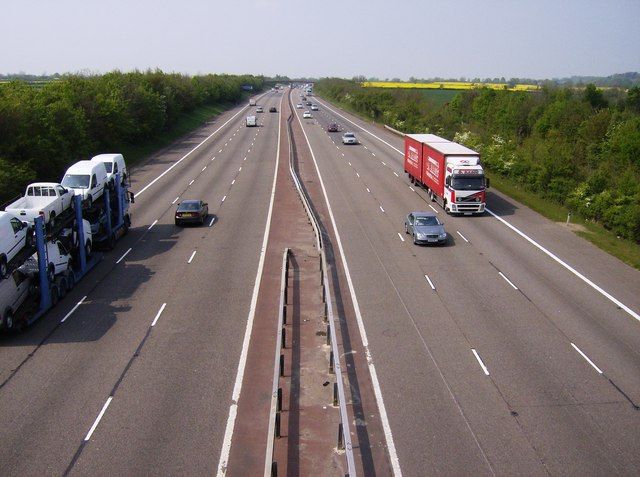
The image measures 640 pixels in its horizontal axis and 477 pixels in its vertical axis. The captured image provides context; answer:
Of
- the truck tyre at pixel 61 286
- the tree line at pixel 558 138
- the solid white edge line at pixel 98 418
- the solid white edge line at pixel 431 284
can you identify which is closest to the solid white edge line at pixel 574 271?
the tree line at pixel 558 138

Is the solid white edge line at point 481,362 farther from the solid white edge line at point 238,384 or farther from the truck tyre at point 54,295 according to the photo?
the truck tyre at point 54,295

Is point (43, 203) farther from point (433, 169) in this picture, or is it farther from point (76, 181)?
point (433, 169)

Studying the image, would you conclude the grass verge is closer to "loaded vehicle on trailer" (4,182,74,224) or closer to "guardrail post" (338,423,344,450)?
"guardrail post" (338,423,344,450)

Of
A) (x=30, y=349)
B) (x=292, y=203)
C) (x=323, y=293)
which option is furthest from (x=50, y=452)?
(x=292, y=203)

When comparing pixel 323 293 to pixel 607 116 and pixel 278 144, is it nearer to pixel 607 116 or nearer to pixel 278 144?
pixel 607 116

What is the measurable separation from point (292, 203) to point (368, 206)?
4.95 metres

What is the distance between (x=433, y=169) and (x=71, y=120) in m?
27.9

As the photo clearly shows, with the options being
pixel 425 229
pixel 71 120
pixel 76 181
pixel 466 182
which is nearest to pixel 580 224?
pixel 466 182

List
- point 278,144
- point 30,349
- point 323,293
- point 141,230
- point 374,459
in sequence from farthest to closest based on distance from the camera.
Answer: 1. point 278,144
2. point 141,230
3. point 323,293
4. point 30,349
5. point 374,459

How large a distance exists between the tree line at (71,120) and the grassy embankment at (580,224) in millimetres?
31764

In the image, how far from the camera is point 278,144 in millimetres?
73812

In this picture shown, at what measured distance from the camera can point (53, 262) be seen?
22812mm

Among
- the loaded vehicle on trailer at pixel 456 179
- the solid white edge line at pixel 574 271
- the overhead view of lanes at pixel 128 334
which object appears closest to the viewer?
the overhead view of lanes at pixel 128 334

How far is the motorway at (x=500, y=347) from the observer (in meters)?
13.5
